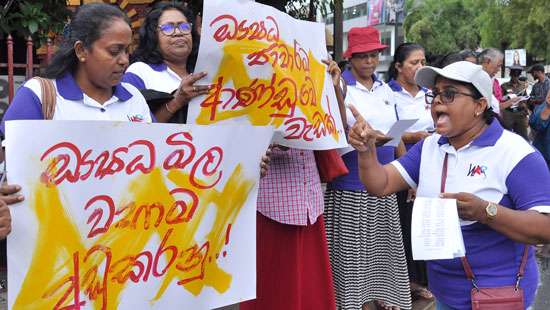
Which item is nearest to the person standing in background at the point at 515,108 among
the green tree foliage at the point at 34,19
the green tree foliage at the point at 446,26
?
the green tree foliage at the point at 34,19

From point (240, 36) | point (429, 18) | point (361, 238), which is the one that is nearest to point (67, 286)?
point (240, 36)

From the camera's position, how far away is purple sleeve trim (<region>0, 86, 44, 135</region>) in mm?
2186

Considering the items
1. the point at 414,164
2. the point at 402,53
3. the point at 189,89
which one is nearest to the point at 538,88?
the point at 402,53

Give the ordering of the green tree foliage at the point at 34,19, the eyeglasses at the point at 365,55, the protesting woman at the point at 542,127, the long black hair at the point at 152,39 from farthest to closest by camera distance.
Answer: the protesting woman at the point at 542,127 < the green tree foliage at the point at 34,19 < the eyeglasses at the point at 365,55 < the long black hair at the point at 152,39

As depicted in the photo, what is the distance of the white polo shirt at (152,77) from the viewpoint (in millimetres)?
2980

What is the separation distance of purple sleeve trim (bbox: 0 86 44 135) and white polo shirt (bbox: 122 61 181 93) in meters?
0.77

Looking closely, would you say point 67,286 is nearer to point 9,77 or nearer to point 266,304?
point 266,304

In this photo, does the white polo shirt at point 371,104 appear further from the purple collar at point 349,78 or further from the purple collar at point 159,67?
the purple collar at point 159,67

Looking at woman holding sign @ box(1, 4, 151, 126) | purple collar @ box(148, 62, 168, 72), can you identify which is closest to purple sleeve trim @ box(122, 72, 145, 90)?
purple collar @ box(148, 62, 168, 72)

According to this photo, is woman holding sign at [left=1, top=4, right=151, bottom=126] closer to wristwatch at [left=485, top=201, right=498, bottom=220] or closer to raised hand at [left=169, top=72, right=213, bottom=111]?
raised hand at [left=169, top=72, right=213, bottom=111]

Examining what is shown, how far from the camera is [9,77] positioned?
15.4ft

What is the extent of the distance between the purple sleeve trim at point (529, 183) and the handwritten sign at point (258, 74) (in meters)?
0.92

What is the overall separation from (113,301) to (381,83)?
265 centimetres

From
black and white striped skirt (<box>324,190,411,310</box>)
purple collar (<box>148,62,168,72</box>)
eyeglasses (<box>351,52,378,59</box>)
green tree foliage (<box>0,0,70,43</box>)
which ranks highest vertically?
green tree foliage (<box>0,0,70,43</box>)
